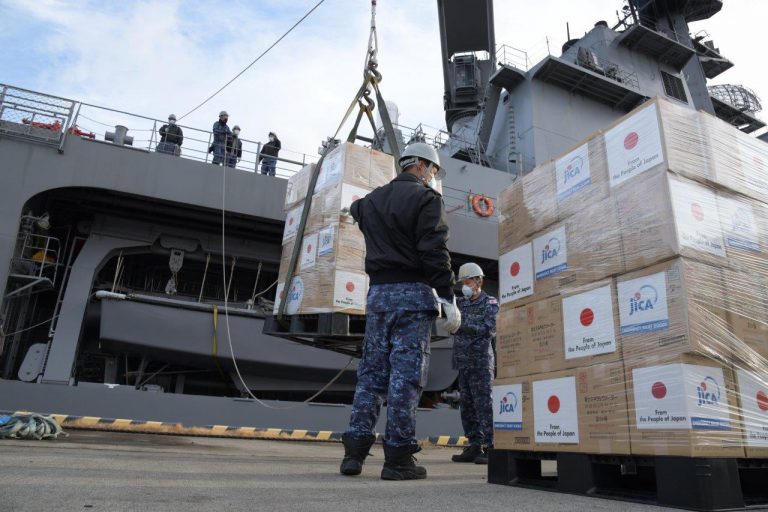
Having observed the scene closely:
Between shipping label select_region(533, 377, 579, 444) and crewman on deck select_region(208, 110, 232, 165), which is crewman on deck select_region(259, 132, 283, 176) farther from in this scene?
shipping label select_region(533, 377, 579, 444)

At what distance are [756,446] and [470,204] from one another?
8246mm

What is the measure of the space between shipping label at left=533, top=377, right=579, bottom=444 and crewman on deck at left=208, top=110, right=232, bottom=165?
24.3ft

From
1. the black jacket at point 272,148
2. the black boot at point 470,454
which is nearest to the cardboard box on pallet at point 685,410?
the black boot at point 470,454

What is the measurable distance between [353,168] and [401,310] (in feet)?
7.98

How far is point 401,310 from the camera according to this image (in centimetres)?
297

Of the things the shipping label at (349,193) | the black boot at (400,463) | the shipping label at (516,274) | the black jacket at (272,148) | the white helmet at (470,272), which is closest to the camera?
the black boot at (400,463)

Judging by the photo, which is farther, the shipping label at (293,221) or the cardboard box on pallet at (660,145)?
the shipping label at (293,221)

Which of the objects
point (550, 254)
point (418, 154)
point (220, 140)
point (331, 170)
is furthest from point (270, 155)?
point (550, 254)

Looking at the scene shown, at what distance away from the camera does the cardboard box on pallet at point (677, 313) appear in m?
2.21

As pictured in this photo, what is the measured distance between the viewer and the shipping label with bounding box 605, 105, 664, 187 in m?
2.60

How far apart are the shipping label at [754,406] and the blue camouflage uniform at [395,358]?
1.49 m

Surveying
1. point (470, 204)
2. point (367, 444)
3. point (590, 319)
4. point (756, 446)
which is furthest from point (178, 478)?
point (470, 204)

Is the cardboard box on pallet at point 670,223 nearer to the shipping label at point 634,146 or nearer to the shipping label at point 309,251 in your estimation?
the shipping label at point 634,146

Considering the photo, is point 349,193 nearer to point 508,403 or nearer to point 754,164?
point 508,403
